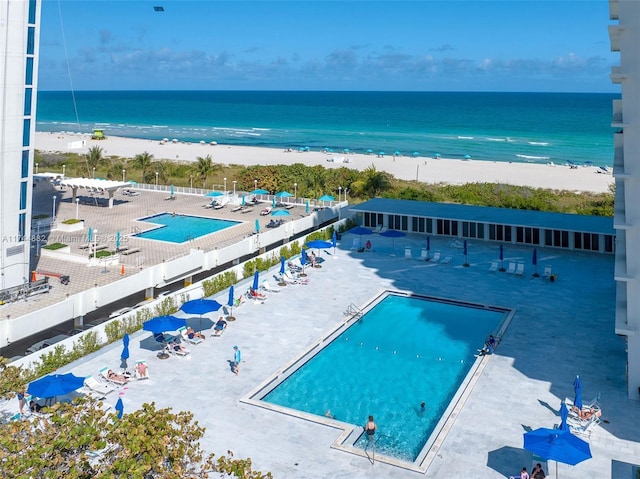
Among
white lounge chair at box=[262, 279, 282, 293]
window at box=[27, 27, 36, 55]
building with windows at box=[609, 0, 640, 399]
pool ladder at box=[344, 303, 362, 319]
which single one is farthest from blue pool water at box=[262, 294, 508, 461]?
window at box=[27, 27, 36, 55]

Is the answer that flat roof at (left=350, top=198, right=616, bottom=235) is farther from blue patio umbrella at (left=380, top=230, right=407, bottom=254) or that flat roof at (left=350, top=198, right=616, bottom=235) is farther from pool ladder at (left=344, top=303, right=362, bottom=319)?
pool ladder at (left=344, top=303, right=362, bottom=319)

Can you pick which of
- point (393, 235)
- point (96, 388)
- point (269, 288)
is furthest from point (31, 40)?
point (393, 235)

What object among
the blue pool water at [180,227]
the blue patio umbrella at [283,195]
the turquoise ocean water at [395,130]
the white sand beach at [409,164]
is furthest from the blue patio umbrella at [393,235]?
the turquoise ocean water at [395,130]

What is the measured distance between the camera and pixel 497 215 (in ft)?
116

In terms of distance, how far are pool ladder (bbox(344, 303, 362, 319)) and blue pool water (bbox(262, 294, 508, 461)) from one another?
0.91 feet

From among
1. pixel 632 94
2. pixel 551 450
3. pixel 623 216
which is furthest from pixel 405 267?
pixel 551 450

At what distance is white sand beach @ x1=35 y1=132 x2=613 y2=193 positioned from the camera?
210ft

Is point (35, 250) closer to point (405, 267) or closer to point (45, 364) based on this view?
point (45, 364)

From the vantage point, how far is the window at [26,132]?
24008mm

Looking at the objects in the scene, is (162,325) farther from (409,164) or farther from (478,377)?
(409,164)

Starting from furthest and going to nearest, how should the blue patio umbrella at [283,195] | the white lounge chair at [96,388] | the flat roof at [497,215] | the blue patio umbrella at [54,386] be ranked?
1. the blue patio umbrella at [283,195]
2. the flat roof at [497,215]
3. the white lounge chair at [96,388]
4. the blue patio umbrella at [54,386]

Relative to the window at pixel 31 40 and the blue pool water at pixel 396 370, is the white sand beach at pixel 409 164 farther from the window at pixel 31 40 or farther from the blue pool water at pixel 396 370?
the blue pool water at pixel 396 370

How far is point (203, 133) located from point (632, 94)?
115 metres

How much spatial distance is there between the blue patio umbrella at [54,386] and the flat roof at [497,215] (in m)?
23.1
